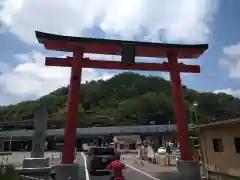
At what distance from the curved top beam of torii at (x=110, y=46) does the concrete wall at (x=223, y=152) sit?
555cm

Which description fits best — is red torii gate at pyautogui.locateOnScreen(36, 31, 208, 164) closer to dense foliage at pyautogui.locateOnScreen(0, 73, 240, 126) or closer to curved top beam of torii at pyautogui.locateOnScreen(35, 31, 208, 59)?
curved top beam of torii at pyautogui.locateOnScreen(35, 31, 208, 59)

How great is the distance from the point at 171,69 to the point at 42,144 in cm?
961

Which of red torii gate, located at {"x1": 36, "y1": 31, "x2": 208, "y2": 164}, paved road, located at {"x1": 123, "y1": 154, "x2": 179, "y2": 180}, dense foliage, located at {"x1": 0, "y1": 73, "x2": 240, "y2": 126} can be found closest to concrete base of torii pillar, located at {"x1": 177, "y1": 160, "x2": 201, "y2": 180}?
red torii gate, located at {"x1": 36, "y1": 31, "x2": 208, "y2": 164}

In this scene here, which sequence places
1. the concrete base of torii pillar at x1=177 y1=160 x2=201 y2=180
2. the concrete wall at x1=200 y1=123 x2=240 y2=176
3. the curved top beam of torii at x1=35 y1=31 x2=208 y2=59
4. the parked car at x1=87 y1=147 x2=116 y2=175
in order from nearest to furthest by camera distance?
the concrete wall at x1=200 y1=123 x2=240 y2=176 → the concrete base of torii pillar at x1=177 y1=160 x2=201 y2=180 → the curved top beam of torii at x1=35 y1=31 x2=208 y2=59 → the parked car at x1=87 y1=147 x2=116 y2=175

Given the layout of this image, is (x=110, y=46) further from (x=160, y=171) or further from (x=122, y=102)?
(x=122, y=102)

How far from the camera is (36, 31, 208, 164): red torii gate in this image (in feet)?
47.0

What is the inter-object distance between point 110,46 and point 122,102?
113 metres

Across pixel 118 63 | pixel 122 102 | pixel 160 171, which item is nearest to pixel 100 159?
A: pixel 160 171

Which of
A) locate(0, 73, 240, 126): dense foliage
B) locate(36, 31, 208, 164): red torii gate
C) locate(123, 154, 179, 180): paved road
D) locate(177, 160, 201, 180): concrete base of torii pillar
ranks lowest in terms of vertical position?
locate(123, 154, 179, 180): paved road

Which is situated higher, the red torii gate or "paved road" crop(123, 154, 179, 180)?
the red torii gate

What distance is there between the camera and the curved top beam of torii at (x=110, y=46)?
48.6ft

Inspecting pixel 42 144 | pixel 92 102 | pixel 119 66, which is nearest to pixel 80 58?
pixel 119 66

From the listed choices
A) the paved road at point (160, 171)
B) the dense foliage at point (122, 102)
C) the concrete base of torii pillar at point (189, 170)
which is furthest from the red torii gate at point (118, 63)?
the dense foliage at point (122, 102)

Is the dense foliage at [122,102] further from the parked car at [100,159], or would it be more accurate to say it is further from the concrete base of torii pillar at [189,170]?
the concrete base of torii pillar at [189,170]
